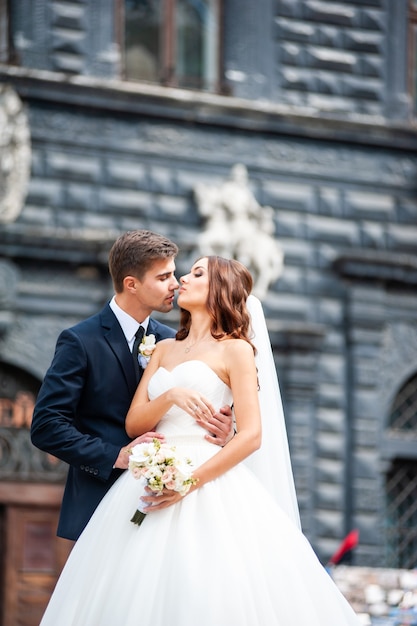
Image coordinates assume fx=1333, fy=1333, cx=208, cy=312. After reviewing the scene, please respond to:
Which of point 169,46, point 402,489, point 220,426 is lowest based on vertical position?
point 402,489

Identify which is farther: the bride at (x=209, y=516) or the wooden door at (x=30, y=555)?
the wooden door at (x=30, y=555)

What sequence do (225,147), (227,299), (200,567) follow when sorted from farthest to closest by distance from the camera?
(225,147)
(227,299)
(200,567)

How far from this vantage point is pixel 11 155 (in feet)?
32.6

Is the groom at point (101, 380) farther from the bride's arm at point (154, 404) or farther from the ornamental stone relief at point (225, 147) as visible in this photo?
the ornamental stone relief at point (225, 147)

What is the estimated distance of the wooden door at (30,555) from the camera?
32.2 feet

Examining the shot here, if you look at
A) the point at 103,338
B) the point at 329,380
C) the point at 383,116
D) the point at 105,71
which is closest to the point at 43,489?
the point at 329,380

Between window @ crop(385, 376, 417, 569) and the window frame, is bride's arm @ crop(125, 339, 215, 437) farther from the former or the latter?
window @ crop(385, 376, 417, 569)

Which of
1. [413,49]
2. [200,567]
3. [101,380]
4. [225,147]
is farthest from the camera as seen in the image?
[413,49]

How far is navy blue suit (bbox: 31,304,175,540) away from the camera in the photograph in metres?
4.70

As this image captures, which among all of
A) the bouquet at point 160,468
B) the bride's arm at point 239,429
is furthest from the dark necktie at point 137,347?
the bouquet at point 160,468

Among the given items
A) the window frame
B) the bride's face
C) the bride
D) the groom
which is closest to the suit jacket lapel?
the groom

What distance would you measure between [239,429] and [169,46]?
664 cm

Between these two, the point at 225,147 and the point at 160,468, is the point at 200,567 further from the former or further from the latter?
the point at 225,147

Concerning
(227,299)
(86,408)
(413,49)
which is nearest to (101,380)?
(86,408)
